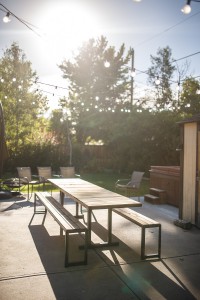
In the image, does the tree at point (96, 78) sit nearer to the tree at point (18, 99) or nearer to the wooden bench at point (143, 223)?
the tree at point (18, 99)

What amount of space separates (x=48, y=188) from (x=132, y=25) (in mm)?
6411

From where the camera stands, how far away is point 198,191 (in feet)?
20.7

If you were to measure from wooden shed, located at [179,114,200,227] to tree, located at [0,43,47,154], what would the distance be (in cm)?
1092

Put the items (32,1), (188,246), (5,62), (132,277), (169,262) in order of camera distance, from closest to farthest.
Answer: (132,277) → (169,262) → (188,246) → (32,1) → (5,62)

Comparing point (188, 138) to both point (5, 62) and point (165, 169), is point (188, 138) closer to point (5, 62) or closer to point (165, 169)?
point (165, 169)

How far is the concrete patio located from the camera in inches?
136

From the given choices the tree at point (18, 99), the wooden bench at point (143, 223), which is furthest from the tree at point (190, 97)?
the wooden bench at point (143, 223)

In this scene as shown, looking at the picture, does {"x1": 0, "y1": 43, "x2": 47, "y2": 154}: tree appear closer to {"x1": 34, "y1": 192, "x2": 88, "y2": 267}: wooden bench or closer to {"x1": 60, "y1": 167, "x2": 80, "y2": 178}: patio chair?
{"x1": 60, "y1": 167, "x2": 80, "y2": 178}: patio chair

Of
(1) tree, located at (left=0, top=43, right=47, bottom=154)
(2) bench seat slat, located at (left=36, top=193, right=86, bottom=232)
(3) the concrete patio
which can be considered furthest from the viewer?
(1) tree, located at (left=0, top=43, right=47, bottom=154)

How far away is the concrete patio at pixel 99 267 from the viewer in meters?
3.46

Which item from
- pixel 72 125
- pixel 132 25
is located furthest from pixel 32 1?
pixel 72 125

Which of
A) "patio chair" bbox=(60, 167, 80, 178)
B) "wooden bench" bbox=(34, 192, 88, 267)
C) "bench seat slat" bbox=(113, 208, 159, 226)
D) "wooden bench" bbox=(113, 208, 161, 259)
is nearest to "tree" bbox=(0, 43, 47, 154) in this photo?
"patio chair" bbox=(60, 167, 80, 178)

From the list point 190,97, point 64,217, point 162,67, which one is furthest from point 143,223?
point 162,67

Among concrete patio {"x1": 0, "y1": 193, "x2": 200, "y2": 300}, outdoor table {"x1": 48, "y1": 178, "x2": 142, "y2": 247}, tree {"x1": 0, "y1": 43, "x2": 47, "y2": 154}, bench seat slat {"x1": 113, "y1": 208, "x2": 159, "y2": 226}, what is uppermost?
tree {"x1": 0, "y1": 43, "x2": 47, "y2": 154}
